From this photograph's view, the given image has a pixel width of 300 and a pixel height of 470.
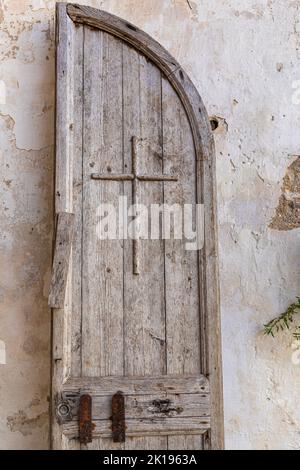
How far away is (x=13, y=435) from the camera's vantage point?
7.58 ft

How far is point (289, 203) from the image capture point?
104 inches

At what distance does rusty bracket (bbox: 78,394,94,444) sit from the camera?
216 cm

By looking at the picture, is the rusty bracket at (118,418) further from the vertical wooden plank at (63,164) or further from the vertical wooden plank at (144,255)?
the vertical wooden plank at (63,164)

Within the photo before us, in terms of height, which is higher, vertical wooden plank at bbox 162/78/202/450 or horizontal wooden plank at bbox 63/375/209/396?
vertical wooden plank at bbox 162/78/202/450

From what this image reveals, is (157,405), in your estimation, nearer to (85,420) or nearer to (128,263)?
(85,420)

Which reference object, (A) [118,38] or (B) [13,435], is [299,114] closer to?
(A) [118,38]

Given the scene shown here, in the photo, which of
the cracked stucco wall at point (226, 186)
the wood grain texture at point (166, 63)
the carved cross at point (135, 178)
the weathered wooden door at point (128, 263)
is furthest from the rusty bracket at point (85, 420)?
the wood grain texture at point (166, 63)

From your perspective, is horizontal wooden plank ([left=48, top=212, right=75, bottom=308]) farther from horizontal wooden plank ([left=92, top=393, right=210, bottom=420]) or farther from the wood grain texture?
the wood grain texture

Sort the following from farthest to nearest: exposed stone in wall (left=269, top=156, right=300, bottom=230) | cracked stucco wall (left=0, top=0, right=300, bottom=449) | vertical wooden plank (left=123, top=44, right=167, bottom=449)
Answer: exposed stone in wall (left=269, top=156, right=300, bottom=230) → cracked stucco wall (left=0, top=0, right=300, bottom=449) → vertical wooden plank (left=123, top=44, right=167, bottom=449)

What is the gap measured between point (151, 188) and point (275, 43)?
101cm

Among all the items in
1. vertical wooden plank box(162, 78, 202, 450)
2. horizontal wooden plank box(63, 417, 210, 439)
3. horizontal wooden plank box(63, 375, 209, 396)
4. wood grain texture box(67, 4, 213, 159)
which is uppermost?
wood grain texture box(67, 4, 213, 159)

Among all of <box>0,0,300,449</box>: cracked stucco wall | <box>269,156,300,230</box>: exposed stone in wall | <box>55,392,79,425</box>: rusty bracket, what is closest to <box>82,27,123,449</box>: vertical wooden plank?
<box>55,392,79,425</box>: rusty bracket

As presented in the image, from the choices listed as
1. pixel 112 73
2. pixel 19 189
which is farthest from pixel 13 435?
pixel 112 73

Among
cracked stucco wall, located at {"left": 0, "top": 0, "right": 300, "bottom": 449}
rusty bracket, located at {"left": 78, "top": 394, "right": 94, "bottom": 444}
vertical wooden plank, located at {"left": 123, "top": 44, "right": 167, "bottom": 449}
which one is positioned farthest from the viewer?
cracked stucco wall, located at {"left": 0, "top": 0, "right": 300, "bottom": 449}
